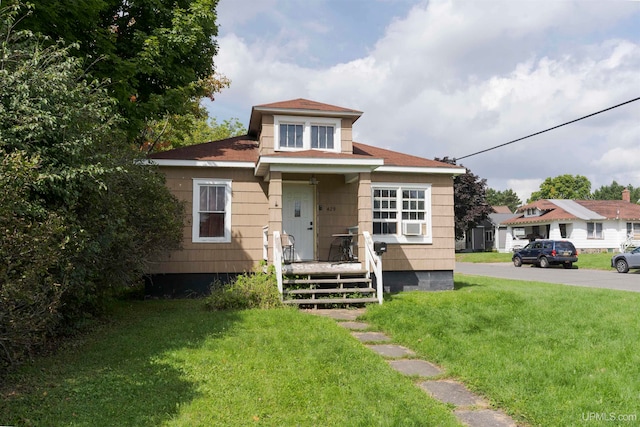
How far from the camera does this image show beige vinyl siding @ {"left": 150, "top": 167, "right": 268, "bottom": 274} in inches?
449

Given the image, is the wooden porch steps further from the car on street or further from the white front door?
the car on street

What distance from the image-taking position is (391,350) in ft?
20.8

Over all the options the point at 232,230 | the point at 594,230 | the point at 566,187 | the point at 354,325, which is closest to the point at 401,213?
the point at 232,230

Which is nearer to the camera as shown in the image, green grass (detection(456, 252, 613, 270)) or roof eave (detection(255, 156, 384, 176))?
roof eave (detection(255, 156, 384, 176))

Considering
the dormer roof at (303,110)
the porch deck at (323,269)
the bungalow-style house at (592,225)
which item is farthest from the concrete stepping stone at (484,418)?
the bungalow-style house at (592,225)

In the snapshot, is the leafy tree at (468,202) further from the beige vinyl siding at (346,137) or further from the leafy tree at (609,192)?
the leafy tree at (609,192)

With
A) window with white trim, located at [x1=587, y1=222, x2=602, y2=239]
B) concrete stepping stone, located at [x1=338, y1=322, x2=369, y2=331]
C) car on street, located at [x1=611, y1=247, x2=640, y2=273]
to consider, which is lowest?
concrete stepping stone, located at [x1=338, y1=322, x2=369, y2=331]

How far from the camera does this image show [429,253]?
41.7ft

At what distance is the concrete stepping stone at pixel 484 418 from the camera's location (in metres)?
3.86

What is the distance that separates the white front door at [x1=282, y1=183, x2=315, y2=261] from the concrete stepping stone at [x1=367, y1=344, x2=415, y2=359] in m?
5.75

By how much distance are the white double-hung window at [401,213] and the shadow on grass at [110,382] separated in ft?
20.8

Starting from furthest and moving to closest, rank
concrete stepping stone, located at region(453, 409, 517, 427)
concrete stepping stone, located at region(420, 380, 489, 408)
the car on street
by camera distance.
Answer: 1. the car on street
2. concrete stepping stone, located at region(420, 380, 489, 408)
3. concrete stepping stone, located at region(453, 409, 517, 427)

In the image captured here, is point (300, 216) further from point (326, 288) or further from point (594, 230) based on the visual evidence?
point (594, 230)

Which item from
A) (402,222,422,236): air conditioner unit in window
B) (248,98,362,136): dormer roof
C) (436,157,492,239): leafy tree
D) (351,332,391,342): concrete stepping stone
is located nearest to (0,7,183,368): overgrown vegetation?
(248,98,362,136): dormer roof
